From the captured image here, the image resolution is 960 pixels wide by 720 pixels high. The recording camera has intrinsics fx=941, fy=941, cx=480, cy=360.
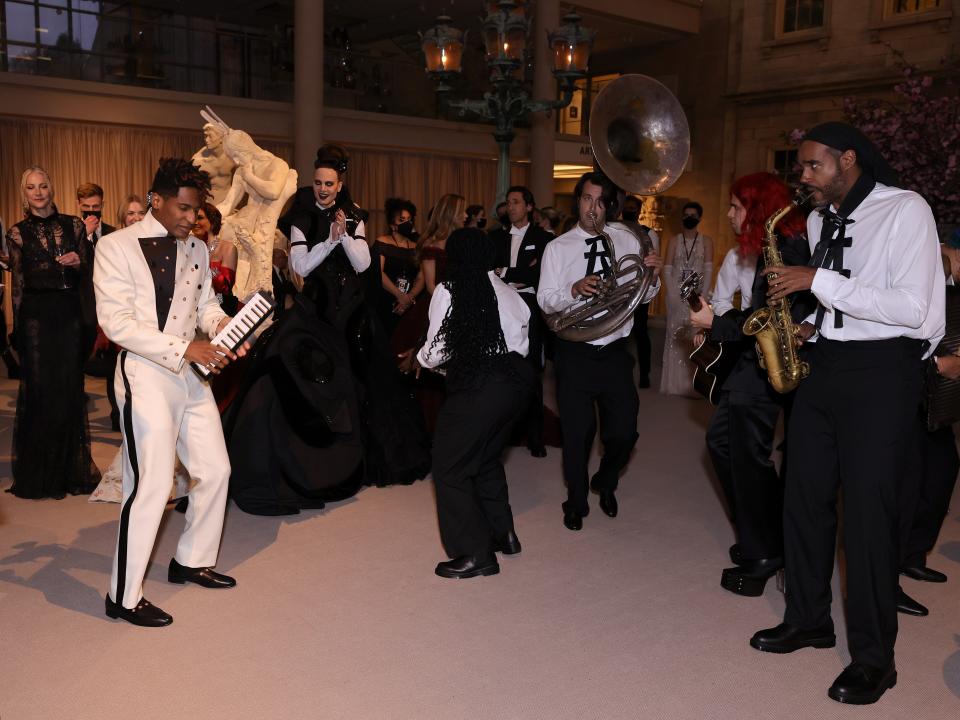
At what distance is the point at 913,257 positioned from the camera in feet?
9.65

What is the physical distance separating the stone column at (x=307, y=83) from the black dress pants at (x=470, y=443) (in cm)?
882

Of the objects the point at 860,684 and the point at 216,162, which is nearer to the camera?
the point at 860,684

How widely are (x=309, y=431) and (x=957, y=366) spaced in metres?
3.15

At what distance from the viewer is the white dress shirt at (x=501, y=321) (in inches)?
159

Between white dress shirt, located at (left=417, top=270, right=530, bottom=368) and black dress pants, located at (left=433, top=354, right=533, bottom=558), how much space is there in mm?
90

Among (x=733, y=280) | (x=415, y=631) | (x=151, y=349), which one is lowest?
(x=415, y=631)

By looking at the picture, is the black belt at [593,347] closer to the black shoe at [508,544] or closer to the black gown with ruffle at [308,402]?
the black shoe at [508,544]

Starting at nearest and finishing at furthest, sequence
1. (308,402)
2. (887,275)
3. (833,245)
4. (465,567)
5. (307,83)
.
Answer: (887,275)
(833,245)
(465,567)
(308,402)
(307,83)

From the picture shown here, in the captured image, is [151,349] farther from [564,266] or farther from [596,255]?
[596,255]

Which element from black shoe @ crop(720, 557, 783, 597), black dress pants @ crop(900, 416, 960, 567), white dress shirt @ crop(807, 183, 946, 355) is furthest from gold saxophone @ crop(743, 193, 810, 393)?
black dress pants @ crop(900, 416, 960, 567)

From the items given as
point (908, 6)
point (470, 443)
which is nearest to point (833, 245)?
point (470, 443)

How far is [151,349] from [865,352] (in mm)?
2487

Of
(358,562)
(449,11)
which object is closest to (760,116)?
(449,11)

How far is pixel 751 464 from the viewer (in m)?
3.92
